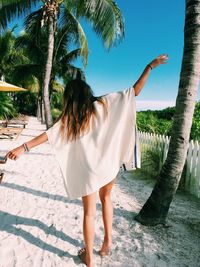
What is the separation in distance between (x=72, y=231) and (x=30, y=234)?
51 cm

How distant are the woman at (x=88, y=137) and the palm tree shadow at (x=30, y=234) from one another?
727mm

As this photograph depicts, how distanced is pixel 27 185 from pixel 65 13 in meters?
11.1

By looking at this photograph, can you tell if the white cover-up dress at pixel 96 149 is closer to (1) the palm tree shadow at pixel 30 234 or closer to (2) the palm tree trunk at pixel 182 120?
(1) the palm tree shadow at pixel 30 234

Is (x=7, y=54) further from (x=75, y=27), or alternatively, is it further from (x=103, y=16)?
(x=103, y=16)

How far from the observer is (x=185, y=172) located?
6379mm

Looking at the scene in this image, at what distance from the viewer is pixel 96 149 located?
8.96 ft

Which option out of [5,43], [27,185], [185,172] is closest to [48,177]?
[27,185]

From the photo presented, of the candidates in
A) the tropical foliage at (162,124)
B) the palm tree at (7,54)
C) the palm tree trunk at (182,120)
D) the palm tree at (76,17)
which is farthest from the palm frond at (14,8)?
the palm tree at (7,54)

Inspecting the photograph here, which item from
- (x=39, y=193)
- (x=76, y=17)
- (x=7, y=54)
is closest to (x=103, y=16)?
(x=76, y=17)

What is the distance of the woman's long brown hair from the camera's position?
8.70 ft

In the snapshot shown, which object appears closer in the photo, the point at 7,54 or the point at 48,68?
the point at 48,68

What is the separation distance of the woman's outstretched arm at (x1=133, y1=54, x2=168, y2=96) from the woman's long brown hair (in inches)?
16.7

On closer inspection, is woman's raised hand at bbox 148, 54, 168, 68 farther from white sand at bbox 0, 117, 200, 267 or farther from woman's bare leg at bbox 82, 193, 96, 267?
white sand at bbox 0, 117, 200, 267

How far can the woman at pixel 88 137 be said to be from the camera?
2.66m
